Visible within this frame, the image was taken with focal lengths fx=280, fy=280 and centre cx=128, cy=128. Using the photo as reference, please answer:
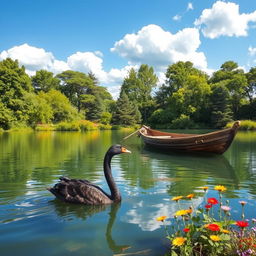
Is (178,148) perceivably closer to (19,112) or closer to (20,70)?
(19,112)

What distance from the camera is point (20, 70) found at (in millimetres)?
44281

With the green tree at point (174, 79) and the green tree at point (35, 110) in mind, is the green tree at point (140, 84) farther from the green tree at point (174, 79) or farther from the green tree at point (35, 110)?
the green tree at point (35, 110)

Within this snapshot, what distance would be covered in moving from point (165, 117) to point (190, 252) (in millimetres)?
55458

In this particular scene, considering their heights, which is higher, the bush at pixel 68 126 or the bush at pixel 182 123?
the bush at pixel 182 123

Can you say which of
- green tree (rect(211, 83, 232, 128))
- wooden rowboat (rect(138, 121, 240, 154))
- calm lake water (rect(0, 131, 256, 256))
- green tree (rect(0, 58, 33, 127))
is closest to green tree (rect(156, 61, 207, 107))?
green tree (rect(211, 83, 232, 128))

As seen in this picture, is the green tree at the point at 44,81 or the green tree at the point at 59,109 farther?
the green tree at the point at 44,81

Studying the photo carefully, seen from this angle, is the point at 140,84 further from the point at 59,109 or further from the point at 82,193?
the point at 82,193

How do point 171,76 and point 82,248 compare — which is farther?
point 171,76

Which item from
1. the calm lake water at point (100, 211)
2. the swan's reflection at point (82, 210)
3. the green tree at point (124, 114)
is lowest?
the calm lake water at point (100, 211)

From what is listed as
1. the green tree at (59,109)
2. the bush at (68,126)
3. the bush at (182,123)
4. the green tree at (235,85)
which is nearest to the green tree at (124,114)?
the green tree at (59,109)

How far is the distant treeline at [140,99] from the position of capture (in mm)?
43375

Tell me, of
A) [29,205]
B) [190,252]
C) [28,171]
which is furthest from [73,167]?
[190,252]

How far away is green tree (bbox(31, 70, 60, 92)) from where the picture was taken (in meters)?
70.6

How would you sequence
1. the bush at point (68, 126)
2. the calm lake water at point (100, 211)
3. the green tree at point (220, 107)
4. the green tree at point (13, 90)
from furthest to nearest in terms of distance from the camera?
1. the green tree at point (220, 107)
2. the bush at point (68, 126)
3. the green tree at point (13, 90)
4. the calm lake water at point (100, 211)
